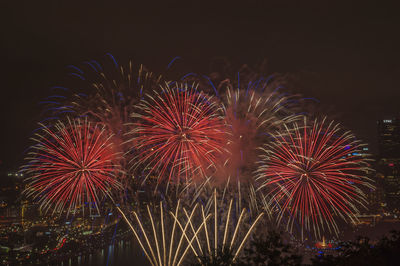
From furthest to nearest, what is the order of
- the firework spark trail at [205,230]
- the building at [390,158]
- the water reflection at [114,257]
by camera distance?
1. the building at [390,158]
2. the water reflection at [114,257]
3. the firework spark trail at [205,230]

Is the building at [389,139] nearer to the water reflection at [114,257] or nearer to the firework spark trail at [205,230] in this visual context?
the water reflection at [114,257]

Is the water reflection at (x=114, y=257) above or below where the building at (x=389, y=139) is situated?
below

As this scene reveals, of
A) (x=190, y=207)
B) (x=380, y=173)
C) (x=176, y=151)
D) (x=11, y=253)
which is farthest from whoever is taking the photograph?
(x=380, y=173)

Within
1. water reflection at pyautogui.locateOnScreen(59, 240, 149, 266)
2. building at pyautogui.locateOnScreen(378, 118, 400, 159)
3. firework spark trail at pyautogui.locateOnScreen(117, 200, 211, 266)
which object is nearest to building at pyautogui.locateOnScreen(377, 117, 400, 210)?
building at pyautogui.locateOnScreen(378, 118, 400, 159)

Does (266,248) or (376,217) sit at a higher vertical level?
(266,248)

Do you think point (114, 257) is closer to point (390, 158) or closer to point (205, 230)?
point (205, 230)

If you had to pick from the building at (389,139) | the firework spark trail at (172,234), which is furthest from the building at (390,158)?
the firework spark trail at (172,234)

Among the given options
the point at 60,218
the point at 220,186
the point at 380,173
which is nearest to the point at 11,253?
the point at 60,218

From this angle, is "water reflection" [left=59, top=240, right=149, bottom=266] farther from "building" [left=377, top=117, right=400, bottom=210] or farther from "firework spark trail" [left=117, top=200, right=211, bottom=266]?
"building" [left=377, top=117, right=400, bottom=210]

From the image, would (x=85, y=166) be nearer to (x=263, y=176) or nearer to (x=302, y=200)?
(x=263, y=176)
